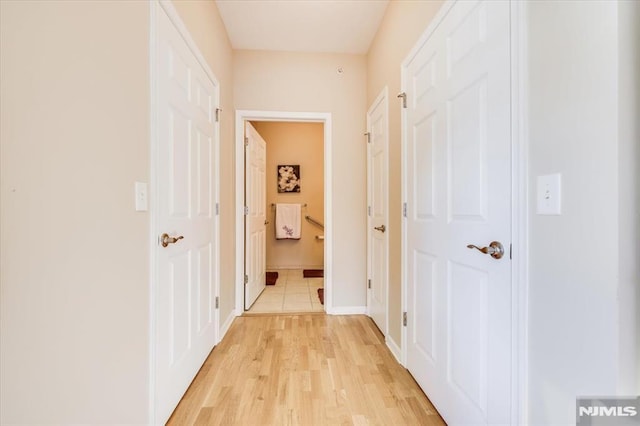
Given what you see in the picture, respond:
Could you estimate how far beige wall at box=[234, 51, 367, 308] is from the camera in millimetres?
2836

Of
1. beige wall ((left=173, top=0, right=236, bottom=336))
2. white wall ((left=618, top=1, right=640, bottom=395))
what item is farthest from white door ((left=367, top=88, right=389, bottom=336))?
white wall ((left=618, top=1, right=640, bottom=395))

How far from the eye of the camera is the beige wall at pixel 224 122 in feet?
6.41

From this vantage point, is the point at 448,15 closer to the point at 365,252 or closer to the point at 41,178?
the point at 41,178

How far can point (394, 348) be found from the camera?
203 centimetres

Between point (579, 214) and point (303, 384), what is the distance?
1.56m

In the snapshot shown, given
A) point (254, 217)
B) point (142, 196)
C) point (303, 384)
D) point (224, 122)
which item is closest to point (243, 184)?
point (254, 217)

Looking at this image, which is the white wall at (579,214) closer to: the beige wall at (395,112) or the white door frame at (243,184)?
the beige wall at (395,112)

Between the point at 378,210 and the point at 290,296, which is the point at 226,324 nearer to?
the point at 290,296

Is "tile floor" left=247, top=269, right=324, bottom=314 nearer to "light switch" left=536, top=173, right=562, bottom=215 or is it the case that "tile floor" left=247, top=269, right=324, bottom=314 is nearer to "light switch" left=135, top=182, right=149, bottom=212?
"light switch" left=135, top=182, right=149, bottom=212

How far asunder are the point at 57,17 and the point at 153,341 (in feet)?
3.92

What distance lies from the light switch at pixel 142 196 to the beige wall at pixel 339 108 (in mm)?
1894

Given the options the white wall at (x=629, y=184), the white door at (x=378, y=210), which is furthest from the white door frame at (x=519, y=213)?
the white door at (x=378, y=210)

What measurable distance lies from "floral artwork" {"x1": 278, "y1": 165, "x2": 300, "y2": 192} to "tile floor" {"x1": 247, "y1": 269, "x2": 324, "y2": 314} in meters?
1.46

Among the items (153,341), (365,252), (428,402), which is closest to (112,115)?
(153,341)
